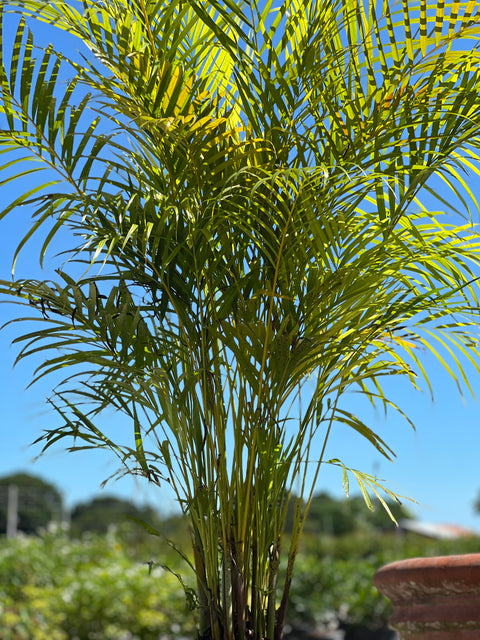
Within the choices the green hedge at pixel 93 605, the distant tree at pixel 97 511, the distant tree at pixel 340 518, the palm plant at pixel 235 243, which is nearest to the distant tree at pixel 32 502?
the distant tree at pixel 97 511

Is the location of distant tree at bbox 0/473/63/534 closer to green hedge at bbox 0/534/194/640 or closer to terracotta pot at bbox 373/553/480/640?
green hedge at bbox 0/534/194/640

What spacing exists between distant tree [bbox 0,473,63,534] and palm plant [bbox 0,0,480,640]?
1002 inches

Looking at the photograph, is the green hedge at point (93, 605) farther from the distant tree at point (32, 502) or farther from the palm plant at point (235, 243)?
the distant tree at point (32, 502)

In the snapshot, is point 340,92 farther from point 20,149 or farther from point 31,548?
point 31,548

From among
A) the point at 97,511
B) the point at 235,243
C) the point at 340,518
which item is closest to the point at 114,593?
the point at 235,243

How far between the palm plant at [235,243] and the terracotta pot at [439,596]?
401 mm

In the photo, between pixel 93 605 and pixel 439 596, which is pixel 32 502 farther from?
pixel 439 596

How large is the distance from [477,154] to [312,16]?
54 cm

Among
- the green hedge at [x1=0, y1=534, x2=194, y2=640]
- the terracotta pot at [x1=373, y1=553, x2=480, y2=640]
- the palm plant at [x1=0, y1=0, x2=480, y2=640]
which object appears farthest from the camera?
the green hedge at [x1=0, y1=534, x2=194, y2=640]

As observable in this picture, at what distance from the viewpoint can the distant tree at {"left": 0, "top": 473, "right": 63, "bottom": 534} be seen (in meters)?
27.0

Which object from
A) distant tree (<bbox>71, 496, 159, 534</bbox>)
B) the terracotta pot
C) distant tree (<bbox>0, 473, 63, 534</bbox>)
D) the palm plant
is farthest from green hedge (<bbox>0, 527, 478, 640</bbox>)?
distant tree (<bbox>71, 496, 159, 534</bbox>)

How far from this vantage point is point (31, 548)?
5898mm

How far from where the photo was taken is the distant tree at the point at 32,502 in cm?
2705

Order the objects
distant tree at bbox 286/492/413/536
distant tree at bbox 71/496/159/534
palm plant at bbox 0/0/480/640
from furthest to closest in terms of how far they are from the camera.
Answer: distant tree at bbox 286/492/413/536 < distant tree at bbox 71/496/159/534 < palm plant at bbox 0/0/480/640
